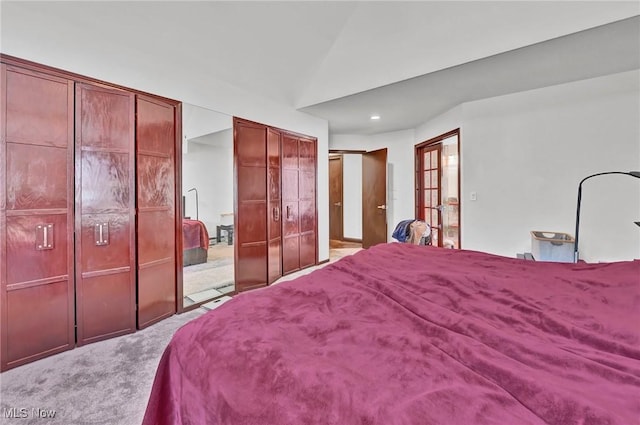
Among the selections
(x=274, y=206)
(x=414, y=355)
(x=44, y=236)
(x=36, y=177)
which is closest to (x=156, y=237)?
(x=44, y=236)

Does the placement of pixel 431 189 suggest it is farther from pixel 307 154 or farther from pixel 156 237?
pixel 156 237

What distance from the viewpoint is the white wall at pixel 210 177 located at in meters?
3.01

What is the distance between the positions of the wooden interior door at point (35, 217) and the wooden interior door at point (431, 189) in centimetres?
451

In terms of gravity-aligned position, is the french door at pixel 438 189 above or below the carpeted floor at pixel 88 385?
above

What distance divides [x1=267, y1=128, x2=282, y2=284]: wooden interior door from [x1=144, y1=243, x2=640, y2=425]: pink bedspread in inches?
96.5

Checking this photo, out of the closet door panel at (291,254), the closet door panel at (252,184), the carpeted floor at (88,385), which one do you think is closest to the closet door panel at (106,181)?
the carpeted floor at (88,385)

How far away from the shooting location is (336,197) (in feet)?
24.1

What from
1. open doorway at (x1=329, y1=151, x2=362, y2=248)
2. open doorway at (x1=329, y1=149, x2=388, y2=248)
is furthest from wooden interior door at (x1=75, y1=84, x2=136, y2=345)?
open doorway at (x1=329, y1=151, x2=362, y2=248)

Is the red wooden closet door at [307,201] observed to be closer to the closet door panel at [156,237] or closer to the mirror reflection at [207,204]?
the mirror reflection at [207,204]

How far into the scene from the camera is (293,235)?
4.34 meters

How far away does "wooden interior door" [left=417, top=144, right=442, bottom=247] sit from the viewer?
4859mm

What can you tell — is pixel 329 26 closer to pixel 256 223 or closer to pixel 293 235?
pixel 256 223

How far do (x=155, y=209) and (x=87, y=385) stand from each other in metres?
1.42

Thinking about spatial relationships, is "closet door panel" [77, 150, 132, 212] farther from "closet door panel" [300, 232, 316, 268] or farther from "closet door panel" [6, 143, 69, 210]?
"closet door panel" [300, 232, 316, 268]
